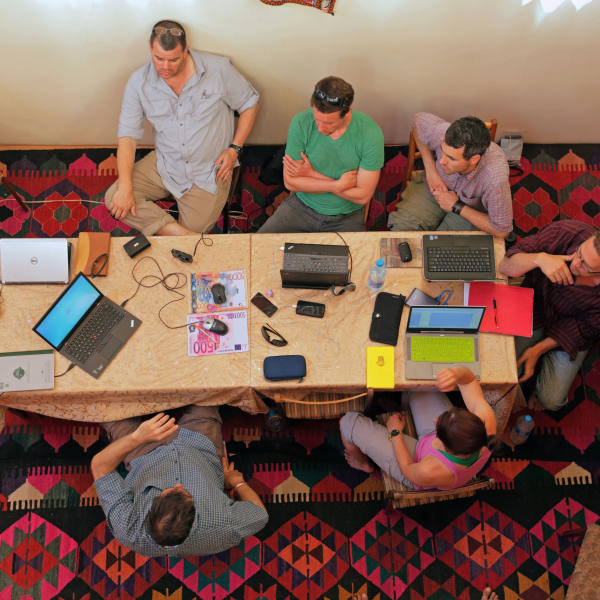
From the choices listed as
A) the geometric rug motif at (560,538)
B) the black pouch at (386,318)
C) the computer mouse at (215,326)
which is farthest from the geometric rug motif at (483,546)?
the computer mouse at (215,326)

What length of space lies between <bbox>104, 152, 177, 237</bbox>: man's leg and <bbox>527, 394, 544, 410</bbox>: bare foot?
7.76ft

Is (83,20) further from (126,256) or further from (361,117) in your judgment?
(361,117)

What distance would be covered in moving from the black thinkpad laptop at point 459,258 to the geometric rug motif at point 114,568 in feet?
7.25

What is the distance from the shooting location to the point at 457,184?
2.66 metres

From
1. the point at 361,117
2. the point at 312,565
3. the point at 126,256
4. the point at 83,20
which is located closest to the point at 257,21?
the point at 361,117

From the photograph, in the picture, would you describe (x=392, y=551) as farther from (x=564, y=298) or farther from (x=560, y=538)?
(x=564, y=298)

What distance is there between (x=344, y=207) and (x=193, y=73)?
115 cm

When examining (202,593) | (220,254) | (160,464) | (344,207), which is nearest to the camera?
(160,464)

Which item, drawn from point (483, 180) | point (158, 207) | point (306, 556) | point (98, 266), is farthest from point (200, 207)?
point (306, 556)

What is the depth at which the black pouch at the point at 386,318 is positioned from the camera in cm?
227

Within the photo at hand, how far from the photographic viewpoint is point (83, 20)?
103 inches

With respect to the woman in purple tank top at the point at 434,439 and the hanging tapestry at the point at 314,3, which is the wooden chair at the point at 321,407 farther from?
the hanging tapestry at the point at 314,3

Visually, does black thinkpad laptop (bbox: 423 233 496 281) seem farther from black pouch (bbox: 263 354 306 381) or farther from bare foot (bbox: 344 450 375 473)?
bare foot (bbox: 344 450 375 473)

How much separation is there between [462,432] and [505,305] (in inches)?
28.1
